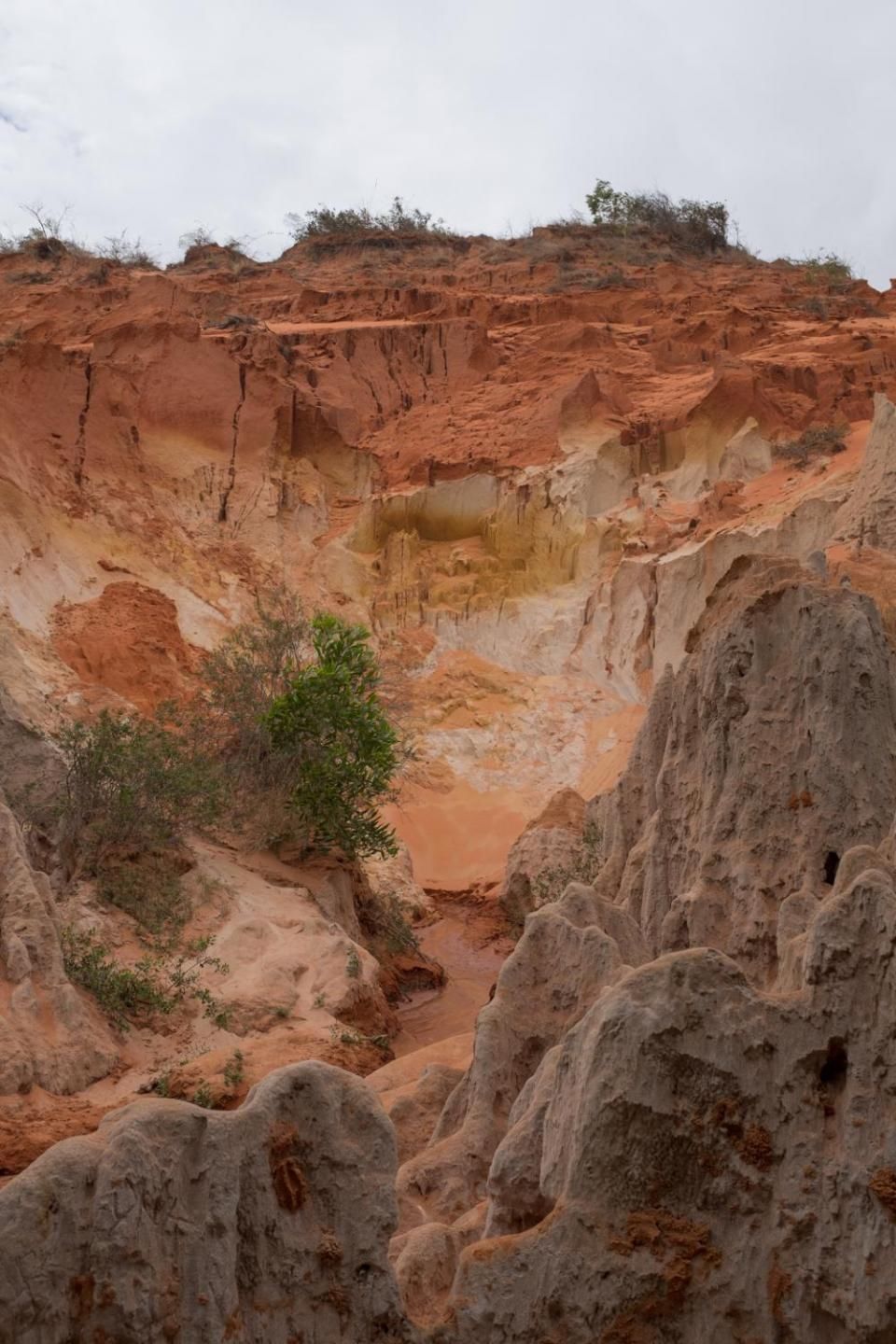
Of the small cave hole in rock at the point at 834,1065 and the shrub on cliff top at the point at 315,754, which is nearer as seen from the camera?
the small cave hole in rock at the point at 834,1065

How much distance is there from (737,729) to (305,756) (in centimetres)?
724

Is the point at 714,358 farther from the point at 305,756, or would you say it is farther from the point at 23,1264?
the point at 23,1264

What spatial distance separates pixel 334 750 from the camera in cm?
1434

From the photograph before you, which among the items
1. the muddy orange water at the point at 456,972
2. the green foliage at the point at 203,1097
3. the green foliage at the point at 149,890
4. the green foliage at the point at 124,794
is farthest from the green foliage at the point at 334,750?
the green foliage at the point at 203,1097

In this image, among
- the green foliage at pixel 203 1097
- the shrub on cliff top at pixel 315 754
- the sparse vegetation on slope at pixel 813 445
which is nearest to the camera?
the green foliage at pixel 203 1097

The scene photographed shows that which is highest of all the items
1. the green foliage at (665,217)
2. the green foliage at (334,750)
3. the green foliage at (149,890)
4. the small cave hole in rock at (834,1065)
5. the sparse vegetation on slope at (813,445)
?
the green foliage at (665,217)

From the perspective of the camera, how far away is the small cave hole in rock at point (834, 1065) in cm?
433

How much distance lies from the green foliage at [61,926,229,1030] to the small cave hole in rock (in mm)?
6122

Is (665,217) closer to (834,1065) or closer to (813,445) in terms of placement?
(813,445)

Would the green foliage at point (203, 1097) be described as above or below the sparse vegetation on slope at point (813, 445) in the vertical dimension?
below

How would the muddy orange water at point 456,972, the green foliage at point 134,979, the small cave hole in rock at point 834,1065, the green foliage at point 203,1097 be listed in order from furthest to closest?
the muddy orange water at point 456,972 < the green foliage at point 134,979 < the green foliage at point 203,1097 < the small cave hole in rock at point 834,1065

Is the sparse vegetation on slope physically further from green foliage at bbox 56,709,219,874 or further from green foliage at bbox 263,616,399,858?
green foliage at bbox 56,709,219,874

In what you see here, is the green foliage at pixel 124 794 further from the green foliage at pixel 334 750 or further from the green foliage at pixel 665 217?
the green foliage at pixel 665 217

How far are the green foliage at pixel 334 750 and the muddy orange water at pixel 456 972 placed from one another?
A: 1800 millimetres
